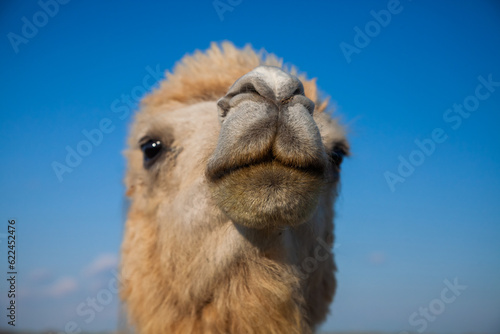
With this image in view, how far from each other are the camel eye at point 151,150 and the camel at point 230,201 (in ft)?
0.05

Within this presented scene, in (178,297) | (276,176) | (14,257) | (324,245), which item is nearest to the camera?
(276,176)

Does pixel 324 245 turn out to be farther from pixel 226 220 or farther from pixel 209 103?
pixel 209 103

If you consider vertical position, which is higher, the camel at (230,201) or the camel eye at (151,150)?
the camel eye at (151,150)

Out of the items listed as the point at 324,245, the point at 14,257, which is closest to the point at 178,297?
the point at 324,245

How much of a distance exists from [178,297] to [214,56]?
303 cm

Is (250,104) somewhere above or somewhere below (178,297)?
above

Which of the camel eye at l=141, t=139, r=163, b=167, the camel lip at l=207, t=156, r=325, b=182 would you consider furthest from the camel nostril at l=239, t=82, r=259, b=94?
the camel eye at l=141, t=139, r=163, b=167

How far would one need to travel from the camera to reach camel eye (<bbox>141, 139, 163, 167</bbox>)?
4.73m

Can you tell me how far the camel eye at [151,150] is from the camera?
473 centimetres

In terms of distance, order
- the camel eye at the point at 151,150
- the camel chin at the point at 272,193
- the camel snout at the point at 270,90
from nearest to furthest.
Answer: the camel chin at the point at 272,193 < the camel snout at the point at 270,90 < the camel eye at the point at 151,150

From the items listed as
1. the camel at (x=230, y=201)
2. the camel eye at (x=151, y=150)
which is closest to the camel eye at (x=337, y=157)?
the camel at (x=230, y=201)

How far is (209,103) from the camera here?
191 inches

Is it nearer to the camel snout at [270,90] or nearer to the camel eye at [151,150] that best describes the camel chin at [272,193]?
the camel snout at [270,90]

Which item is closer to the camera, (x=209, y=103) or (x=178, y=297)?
(x=178, y=297)
